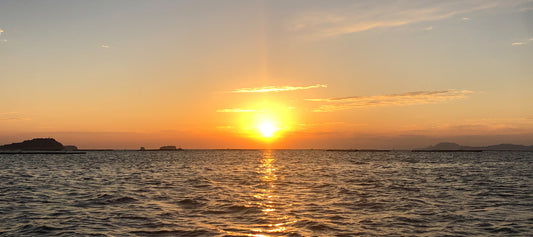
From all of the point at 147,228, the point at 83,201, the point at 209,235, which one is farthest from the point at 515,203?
the point at 83,201

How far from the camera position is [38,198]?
3150cm

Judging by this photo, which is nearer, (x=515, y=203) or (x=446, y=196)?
(x=515, y=203)

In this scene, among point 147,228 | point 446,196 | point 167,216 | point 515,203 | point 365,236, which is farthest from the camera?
point 446,196

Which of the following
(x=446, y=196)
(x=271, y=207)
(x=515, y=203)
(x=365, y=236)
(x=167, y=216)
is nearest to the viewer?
(x=365, y=236)

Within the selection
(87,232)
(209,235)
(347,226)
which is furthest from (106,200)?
(347,226)

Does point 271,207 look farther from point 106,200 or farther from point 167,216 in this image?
point 106,200

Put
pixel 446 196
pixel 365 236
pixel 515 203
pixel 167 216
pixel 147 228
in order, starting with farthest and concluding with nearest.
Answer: pixel 446 196 → pixel 515 203 → pixel 167 216 → pixel 147 228 → pixel 365 236

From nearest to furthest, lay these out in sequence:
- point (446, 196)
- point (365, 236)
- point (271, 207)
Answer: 1. point (365, 236)
2. point (271, 207)
3. point (446, 196)

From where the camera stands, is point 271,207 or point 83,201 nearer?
point 271,207

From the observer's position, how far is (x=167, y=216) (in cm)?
2406

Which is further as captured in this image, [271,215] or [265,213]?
[265,213]

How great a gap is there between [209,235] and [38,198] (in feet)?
64.2

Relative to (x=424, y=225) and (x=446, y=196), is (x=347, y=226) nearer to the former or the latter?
(x=424, y=225)

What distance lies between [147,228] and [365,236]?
1079cm
